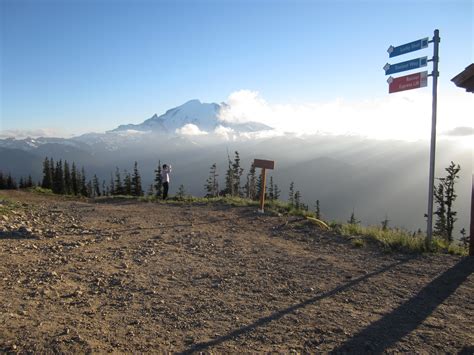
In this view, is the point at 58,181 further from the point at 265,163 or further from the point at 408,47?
the point at 408,47

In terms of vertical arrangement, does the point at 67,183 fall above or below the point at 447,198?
below

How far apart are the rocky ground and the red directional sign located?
4348 millimetres

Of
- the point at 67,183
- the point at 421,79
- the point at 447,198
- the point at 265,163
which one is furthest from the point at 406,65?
the point at 67,183

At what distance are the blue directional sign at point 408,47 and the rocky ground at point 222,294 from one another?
5313 millimetres

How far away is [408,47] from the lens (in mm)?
8703

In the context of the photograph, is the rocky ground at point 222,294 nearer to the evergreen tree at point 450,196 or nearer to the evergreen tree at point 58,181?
the evergreen tree at point 450,196

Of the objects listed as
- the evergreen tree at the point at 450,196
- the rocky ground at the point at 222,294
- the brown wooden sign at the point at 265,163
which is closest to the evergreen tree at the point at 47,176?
the rocky ground at the point at 222,294

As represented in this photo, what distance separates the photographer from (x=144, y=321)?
14.8 feet

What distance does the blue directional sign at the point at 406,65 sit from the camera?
27.7 ft

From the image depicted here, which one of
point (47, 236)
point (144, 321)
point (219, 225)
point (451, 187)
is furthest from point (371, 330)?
point (451, 187)

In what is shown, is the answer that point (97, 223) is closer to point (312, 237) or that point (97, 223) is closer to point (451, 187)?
point (312, 237)

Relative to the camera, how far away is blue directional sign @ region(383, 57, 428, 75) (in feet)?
27.7

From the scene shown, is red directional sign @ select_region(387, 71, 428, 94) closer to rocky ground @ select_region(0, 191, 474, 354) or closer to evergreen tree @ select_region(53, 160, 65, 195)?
rocky ground @ select_region(0, 191, 474, 354)

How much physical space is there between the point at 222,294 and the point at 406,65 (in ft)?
25.0
